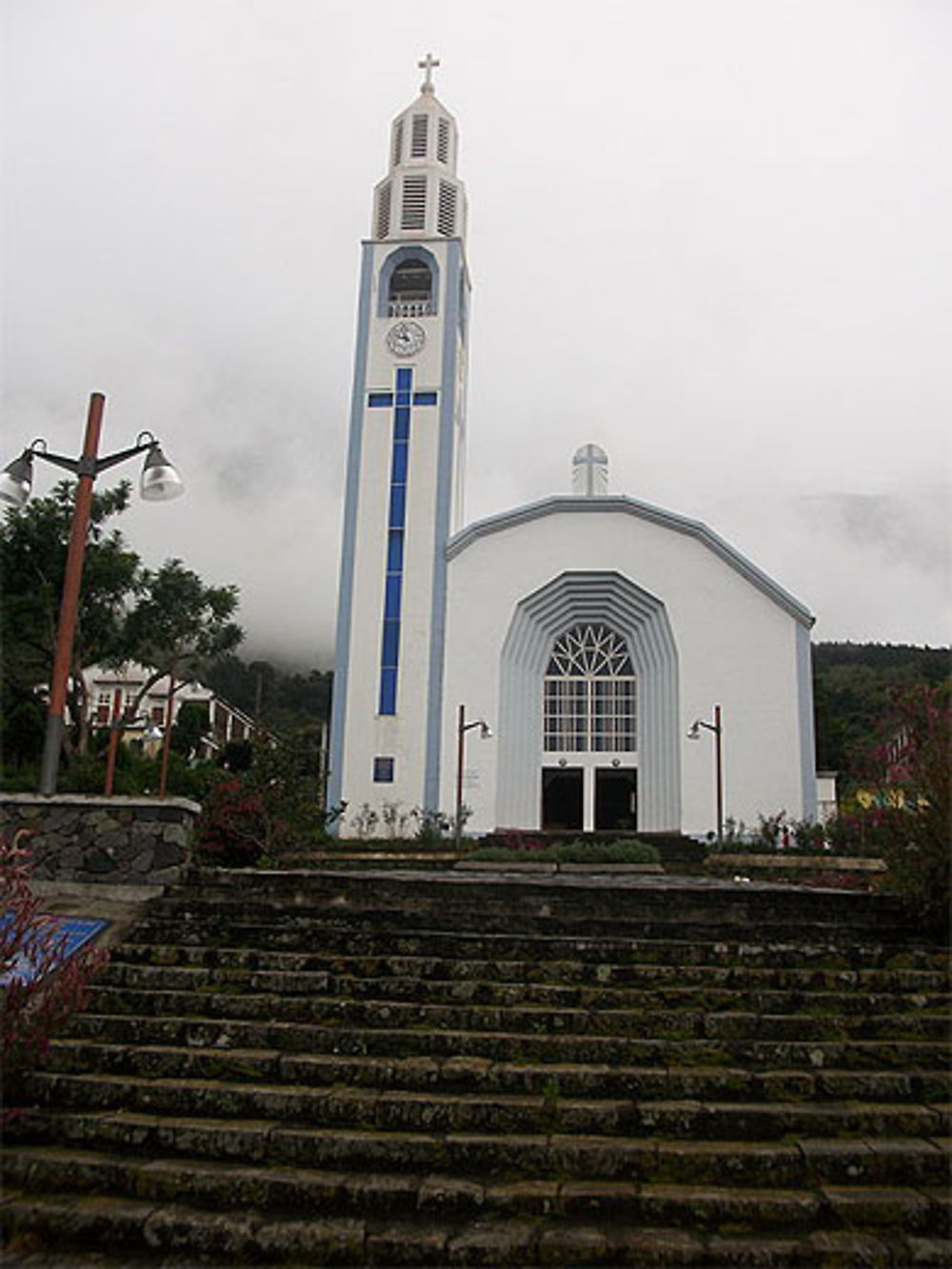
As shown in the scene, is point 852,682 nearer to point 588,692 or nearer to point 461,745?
point 588,692

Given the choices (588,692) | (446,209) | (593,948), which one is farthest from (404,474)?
(593,948)

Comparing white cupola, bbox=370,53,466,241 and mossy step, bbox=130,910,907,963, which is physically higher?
white cupola, bbox=370,53,466,241

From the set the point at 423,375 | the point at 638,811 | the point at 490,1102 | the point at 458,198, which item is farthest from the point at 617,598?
the point at 490,1102

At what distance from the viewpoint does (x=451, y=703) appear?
24766 mm

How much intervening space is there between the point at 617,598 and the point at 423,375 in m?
7.98

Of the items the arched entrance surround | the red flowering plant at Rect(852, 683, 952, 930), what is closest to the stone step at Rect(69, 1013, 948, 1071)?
the red flowering plant at Rect(852, 683, 952, 930)

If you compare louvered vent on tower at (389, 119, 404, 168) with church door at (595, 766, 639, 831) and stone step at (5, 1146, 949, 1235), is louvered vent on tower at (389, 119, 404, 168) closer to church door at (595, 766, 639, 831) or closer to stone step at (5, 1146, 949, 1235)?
church door at (595, 766, 639, 831)

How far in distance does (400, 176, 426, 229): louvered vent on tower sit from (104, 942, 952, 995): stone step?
2651 cm

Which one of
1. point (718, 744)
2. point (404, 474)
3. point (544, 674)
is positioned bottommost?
point (718, 744)

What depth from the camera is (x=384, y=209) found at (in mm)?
29266

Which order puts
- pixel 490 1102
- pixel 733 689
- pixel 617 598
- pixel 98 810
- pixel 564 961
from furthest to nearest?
1. pixel 617 598
2. pixel 733 689
3. pixel 98 810
4. pixel 564 961
5. pixel 490 1102

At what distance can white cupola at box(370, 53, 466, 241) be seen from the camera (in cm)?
2869

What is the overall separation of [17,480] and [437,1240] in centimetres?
599

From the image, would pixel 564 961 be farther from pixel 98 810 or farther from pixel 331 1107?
pixel 98 810
